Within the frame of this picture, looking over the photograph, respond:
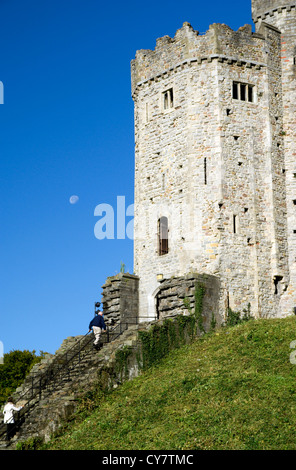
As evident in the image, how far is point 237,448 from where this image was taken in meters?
18.0

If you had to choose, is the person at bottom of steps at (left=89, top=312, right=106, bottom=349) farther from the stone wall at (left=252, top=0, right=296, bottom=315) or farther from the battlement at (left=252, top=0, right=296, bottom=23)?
the battlement at (left=252, top=0, right=296, bottom=23)

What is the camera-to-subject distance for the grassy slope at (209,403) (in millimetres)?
18797

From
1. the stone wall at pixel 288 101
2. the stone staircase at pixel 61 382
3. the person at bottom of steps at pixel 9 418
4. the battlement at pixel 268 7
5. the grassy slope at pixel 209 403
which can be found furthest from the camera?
the battlement at pixel 268 7

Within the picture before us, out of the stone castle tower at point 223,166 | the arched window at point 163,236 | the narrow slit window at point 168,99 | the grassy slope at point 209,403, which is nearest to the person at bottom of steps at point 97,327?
the grassy slope at point 209,403

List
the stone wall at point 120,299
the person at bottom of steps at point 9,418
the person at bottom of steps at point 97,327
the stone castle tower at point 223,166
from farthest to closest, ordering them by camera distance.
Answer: the stone wall at point 120,299, the stone castle tower at point 223,166, the person at bottom of steps at point 97,327, the person at bottom of steps at point 9,418

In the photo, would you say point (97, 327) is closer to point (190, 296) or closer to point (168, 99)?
point (190, 296)

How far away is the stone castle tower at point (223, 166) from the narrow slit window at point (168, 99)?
48 mm

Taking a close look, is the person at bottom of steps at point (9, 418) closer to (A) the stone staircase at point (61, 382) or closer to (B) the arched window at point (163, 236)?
(A) the stone staircase at point (61, 382)

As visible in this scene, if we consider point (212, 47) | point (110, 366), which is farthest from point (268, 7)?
point (110, 366)

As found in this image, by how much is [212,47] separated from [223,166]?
5752 mm
